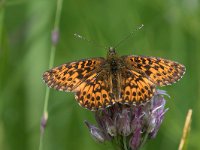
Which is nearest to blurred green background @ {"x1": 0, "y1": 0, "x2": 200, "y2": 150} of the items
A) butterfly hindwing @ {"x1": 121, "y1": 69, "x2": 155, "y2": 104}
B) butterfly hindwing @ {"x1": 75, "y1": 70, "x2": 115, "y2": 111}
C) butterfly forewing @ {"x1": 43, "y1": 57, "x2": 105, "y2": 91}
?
butterfly forewing @ {"x1": 43, "y1": 57, "x2": 105, "y2": 91}

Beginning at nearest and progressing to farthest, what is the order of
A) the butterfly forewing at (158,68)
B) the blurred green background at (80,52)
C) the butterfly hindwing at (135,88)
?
the butterfly hindwing at (135,88) → the butterfly forewing at (158,68) → the blurred green background at (80,52)

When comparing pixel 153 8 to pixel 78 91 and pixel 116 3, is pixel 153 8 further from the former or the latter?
pixel 78 91

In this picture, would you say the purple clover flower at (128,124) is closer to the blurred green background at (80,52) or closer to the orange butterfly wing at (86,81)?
the orange butterfly wing at (86,81)

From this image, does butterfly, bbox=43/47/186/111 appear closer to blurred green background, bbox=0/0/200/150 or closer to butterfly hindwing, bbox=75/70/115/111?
butterfly hindwing, bbox=75/70/115/111

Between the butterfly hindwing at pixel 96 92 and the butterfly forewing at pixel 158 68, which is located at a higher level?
the butterfly forewing at pixel 158 68

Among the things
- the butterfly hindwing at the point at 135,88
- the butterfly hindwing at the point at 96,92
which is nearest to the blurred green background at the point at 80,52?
the butterfly hindwing at the point at 96,92

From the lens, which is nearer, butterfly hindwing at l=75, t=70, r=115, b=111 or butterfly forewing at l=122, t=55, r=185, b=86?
butterfly hindwing at l=75, t=70, r=115, b=111

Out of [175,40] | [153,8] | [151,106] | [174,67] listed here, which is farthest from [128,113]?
[153,8]
